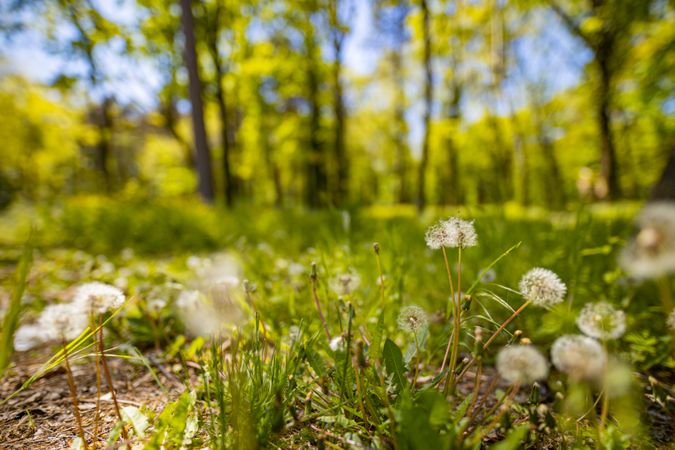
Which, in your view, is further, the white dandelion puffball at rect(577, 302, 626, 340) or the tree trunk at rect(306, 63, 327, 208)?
the tree trunk at rect(306, 63, 327, 208)

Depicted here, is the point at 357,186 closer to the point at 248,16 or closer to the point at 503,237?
the point at 248,16

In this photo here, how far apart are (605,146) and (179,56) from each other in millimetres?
12591

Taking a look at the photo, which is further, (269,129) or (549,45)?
(269,129)

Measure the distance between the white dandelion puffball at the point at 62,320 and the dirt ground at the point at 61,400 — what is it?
0.28 meters

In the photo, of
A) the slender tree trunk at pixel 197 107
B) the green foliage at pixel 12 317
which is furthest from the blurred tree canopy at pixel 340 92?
the green foliage at pixel 12 317

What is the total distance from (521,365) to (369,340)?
0.58 m

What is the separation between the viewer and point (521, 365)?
680 millimetres

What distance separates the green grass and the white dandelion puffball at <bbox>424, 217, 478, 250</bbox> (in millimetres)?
97

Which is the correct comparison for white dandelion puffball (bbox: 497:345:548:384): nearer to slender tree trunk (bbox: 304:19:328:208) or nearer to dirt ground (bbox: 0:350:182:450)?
dirt ground (bbox: 0:350:182:450)

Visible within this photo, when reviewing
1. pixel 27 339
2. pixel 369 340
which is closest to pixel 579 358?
pixel 369 340

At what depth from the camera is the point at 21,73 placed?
15281 millimetres

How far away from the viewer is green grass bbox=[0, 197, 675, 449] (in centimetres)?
80

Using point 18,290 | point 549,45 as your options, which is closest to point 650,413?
point 18,290

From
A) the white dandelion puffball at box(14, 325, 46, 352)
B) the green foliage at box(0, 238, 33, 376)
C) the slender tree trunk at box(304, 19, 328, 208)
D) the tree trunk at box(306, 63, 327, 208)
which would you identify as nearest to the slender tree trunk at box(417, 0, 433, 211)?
the slender tree trunk at box(304, 19, 328, 208)
